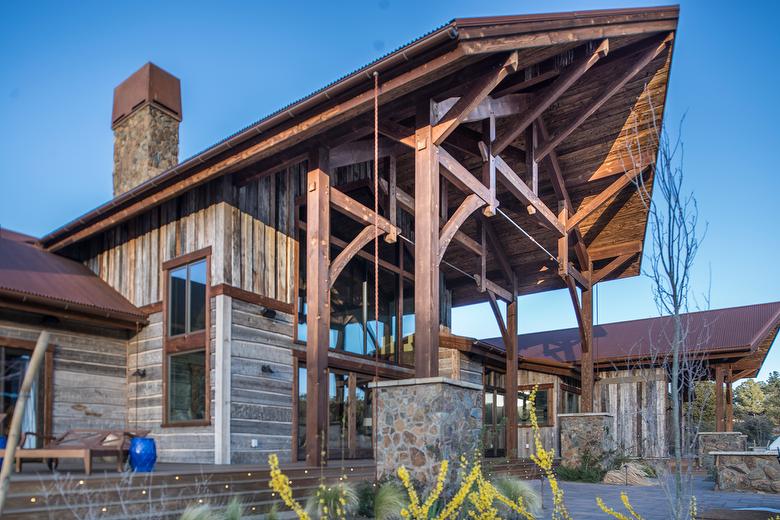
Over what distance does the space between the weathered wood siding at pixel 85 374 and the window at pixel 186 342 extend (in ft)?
3.75

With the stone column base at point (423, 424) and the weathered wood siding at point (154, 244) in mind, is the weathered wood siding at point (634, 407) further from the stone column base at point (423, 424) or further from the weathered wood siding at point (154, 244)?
the weathered wood siding at point (154, 244)

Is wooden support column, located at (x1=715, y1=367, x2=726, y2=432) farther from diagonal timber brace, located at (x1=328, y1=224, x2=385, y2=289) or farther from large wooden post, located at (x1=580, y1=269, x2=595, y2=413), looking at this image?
diagonal timber brace, located at (x1=328, y1=224, x2=385, y2=289)

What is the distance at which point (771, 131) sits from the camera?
682cm

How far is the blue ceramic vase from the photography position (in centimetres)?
710

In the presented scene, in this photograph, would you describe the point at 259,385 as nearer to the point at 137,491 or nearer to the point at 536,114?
the point at 137,491

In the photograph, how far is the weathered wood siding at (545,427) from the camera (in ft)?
54.7

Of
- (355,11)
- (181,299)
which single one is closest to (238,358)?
(181,299)

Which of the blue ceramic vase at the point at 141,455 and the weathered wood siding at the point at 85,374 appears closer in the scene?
the blue ceramic vase at the point at 141,455

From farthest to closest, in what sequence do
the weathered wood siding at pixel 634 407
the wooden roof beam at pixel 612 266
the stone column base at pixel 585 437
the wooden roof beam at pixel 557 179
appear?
1. the weathered wood siding at pixel 634 407
2. the wooden roof beam at pixel 612 266
3. the stone column base at pixel 585 437
4. the wooden roof beam at pixel 557 179

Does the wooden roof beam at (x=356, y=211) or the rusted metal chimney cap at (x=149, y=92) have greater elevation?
the rusted metal chimney cap at (x=149, y=92)

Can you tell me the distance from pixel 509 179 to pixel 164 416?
6438 millimetres

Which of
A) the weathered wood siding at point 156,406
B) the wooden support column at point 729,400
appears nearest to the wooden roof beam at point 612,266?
the wooden support column at point 729,400

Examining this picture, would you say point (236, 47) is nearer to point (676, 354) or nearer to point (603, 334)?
point (603, 334)

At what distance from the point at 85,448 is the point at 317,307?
10.5 feet
